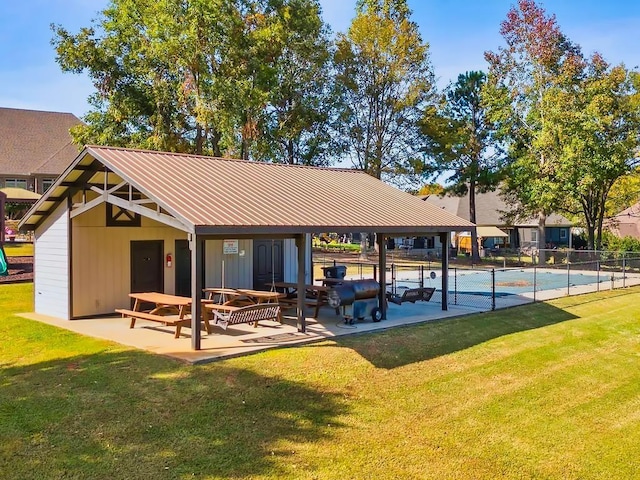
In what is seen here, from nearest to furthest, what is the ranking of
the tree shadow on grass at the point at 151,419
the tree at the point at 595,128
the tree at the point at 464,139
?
the tree shadow on grass at the point at 151,419 → the tree at the point at 595,128 → the tree at the point at 464,139

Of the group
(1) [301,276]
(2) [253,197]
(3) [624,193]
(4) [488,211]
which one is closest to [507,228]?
(4) [488,211]

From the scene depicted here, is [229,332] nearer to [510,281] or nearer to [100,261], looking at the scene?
[100,261]

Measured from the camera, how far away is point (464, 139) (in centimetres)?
3553

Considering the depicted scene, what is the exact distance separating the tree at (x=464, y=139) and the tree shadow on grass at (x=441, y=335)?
21.1 m

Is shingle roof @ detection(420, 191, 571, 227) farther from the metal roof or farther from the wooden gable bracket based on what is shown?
the wooden gable bracket

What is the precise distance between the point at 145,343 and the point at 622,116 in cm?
3093

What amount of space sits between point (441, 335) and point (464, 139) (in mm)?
26001

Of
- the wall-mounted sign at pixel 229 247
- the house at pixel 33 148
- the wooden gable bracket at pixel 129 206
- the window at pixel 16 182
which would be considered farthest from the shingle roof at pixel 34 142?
the wooden gable bracket at pixel 129 206

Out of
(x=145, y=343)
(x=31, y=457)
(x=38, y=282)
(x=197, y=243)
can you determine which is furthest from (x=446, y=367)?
(x=38, y=282)

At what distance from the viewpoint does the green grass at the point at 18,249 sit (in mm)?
26758

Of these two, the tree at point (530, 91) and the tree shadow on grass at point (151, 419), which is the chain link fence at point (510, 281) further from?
the tree shadow on grass at point (151, 419)

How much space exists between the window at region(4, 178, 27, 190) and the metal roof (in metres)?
34.0

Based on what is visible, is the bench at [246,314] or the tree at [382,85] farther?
the tree at [382,85]

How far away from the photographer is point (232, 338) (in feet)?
35.9
